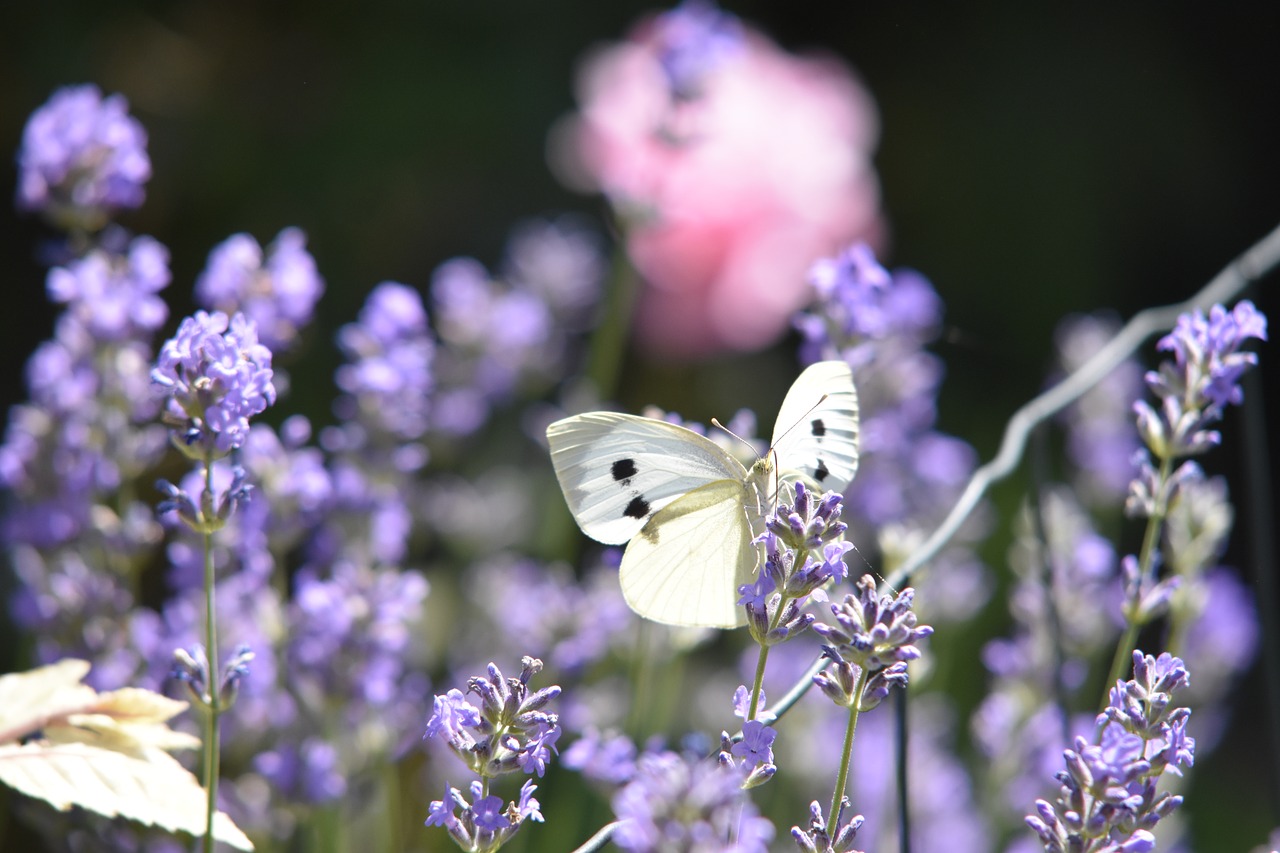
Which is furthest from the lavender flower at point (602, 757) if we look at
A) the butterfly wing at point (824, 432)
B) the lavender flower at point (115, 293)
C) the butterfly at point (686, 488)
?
the lavender flower at point (115, 293)

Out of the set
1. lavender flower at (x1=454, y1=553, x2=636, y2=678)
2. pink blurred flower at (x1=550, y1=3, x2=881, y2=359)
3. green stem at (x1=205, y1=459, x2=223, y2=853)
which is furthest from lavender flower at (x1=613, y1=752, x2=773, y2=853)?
pink blurred flower at (x1=550, y1=3, x2=881, y2=359)

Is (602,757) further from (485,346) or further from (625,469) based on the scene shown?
(485,346)

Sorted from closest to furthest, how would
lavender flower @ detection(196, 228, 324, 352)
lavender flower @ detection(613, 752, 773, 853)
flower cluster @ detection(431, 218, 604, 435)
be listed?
lavender flower @ detection(613, 752, 773, 853) → lavender flower @ detection(196, 228, 324, 352) → flower cluster @ detection(431, 218, 604, 435)

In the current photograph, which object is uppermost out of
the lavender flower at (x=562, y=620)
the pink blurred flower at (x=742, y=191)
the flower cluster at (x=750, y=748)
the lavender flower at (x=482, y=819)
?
the pink blurred flower at (x=742, y=191)

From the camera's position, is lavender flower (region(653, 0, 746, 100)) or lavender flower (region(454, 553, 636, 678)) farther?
lavender flower (region(653, 0, 746, 100))

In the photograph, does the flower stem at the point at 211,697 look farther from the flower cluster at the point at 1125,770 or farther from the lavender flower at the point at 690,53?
the lavender flower at the point at 690,53

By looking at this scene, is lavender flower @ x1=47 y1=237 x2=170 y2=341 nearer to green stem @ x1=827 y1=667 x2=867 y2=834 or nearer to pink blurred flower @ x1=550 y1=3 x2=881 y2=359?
green stem @ x1=827 y1=667 x2=867 y2=834

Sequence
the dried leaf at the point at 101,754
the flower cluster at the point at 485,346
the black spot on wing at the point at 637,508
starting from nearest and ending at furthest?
the dried leaf at the point at 101,754 < the black spot on wing at the point at 637,508 < the flower cluster at the point at 485,346
